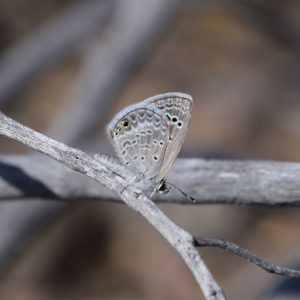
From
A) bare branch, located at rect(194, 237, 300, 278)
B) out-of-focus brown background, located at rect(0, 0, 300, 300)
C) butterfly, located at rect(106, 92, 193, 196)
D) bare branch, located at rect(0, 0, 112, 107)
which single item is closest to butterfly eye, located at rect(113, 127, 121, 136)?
butterfly, located at rect(106, 92, 193, 196)

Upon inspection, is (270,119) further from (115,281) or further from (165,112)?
(165,112)

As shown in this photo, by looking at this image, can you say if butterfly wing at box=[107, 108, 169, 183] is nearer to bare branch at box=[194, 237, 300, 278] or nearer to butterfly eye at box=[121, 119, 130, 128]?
butterfly eye at box=[121, 119, 130, 128]

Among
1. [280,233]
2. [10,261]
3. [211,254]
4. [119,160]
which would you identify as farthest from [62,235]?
[119,160]

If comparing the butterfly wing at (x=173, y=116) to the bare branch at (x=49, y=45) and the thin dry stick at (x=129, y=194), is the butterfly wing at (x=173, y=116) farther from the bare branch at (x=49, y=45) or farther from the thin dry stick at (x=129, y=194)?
the bare branch at (x=49, y=45)

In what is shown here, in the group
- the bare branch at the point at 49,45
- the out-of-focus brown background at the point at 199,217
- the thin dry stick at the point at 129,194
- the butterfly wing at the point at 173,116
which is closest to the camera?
the thin dry stick at the point at 129,194

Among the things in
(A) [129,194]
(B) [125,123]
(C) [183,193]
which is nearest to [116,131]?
(B) [125,123]

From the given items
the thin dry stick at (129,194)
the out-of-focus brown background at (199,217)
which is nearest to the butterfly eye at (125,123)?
the thin dry stick at (129,194)
